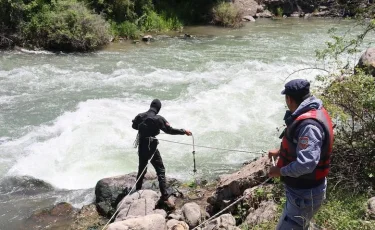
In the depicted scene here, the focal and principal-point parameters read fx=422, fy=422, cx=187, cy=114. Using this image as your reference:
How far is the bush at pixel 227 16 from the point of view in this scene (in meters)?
22.5

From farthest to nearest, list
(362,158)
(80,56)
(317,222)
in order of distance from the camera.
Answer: (80,56) → (362,158) → (317,222)

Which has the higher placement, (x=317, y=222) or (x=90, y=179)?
(x=317, y=222)

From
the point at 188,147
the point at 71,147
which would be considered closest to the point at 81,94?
the point at 71,147

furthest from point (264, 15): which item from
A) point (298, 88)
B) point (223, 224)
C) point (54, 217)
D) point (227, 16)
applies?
point (298, 88)

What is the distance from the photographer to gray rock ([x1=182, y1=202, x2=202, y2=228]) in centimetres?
602

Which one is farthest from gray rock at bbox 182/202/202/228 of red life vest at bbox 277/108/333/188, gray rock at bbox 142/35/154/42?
gray rock at bbox 142/35/154/42

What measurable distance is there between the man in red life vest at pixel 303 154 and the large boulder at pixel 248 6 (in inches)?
858

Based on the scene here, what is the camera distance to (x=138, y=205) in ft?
21.0

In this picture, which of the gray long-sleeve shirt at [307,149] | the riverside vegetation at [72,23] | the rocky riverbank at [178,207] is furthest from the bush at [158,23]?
the gray long-sleeve shirt at [307,149]

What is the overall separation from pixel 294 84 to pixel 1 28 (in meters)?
16.6

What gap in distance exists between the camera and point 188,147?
9.51m

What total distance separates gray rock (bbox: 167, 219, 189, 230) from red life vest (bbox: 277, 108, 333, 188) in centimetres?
238

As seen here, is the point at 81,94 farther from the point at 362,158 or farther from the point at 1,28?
the point at 362,158

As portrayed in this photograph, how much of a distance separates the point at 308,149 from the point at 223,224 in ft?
7.58
